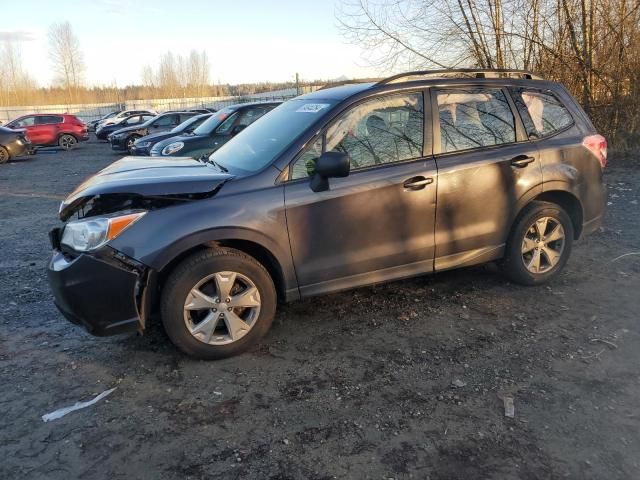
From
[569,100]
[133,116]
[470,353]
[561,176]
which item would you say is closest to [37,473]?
[470,353]

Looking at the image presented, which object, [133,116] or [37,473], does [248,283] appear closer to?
[37,473]

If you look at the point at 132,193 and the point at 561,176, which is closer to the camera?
the point at 132,193

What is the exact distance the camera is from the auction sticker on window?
3.91 metres

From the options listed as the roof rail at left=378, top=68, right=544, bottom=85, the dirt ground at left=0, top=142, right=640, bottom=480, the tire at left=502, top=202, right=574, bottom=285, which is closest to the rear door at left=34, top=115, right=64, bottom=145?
the dirt ground at left=0, top=142, right=640, bottom=480

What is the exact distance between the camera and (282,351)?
143 inches

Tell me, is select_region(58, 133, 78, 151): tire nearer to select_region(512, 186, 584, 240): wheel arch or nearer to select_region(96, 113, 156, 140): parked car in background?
select_region(96, 113, 156, 140): parked car in background

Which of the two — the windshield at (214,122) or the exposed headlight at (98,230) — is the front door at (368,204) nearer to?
the exposed headlight at (98,230)

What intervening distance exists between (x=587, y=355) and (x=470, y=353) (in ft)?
2.56

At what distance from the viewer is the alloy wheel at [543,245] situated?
14.6ft

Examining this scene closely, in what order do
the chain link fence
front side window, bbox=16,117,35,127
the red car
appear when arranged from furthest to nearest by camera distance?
the chain link fence → front side window, bbox=16,117,35,127 → the red car

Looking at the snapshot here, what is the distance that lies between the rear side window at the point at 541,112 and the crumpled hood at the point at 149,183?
264 cm

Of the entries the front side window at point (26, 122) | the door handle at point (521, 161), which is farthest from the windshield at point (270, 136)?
the front side window at point (26, 122)

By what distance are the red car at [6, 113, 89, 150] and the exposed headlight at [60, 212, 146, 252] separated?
22490 millimetres

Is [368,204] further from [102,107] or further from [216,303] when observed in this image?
[102,107]
